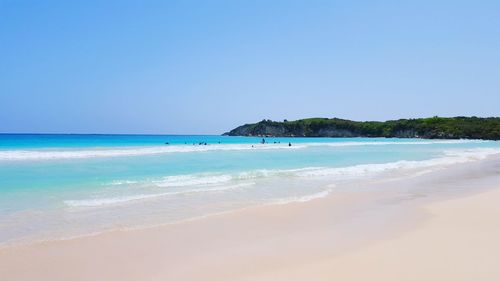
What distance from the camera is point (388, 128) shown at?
439 ft

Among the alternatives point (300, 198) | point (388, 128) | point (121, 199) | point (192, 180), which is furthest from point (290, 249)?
point (388, 128)

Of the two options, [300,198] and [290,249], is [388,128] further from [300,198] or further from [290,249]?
[290,249]

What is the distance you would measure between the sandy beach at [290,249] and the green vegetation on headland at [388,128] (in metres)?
107

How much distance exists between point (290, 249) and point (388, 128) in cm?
13417

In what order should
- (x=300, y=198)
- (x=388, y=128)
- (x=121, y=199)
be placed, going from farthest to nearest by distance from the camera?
(x=388, y=128) < (x=300, y=198) < (x=121, y=199)

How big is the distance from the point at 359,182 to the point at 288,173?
154 inches

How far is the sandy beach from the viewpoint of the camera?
538cm

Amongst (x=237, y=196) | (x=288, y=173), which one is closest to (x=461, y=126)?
(x=288, y=173)

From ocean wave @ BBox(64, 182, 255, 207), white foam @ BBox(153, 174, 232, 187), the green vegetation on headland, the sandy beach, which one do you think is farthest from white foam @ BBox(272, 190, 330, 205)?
the green vegetation on headland

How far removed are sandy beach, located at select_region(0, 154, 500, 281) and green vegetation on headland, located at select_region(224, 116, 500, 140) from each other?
10677 centimetres

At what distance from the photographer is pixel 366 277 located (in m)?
5.15

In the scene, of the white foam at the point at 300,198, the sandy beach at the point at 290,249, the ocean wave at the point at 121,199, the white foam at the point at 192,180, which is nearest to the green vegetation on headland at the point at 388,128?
the white foam at the point at 192,180

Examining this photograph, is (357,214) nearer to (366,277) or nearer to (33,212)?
(366,277)

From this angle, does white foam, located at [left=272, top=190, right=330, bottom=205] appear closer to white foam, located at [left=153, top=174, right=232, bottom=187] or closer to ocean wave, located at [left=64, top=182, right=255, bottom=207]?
ocean wave, located at [left=64, top=182, right=255, bottom=207]
